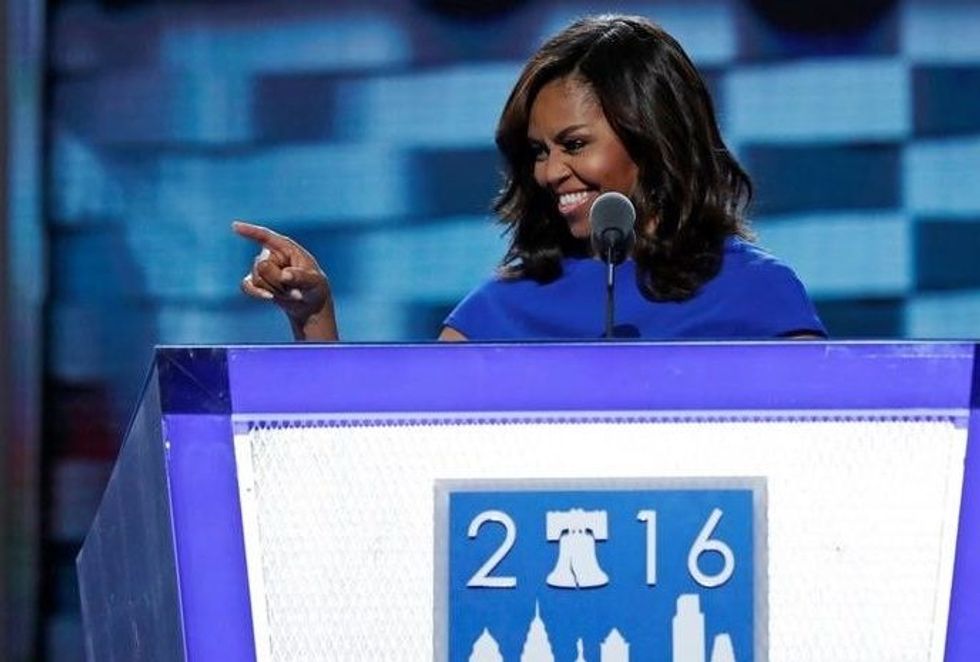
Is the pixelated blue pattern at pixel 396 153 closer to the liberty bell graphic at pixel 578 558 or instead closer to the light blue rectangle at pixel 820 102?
the light blue rectangle at pixel 820 102

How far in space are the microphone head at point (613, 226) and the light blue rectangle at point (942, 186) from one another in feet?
5.73

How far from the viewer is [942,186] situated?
3.12 metres

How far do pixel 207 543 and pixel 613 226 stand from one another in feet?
1.48

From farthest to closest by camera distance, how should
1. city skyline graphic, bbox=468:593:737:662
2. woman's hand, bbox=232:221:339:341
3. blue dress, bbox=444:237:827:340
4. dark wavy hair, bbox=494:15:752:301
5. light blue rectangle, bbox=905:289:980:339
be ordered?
1. light blue rectangle, bbox=905:289:980:339
2. dark wavy hair, bbox=494:15:752:301
3. blue dress, bbox=444:237:827:340
4. woman's hand, bbox=232:221:339:341
5. city skyline graphic, bbox=468:593:737:662

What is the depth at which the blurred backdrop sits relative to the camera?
3.13 m

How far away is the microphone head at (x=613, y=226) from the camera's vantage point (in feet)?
4.78

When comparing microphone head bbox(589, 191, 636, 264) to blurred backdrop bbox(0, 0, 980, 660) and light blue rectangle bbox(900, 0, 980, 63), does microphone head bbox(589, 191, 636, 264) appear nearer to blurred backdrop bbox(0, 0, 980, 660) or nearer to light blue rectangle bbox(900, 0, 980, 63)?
blurred backdrop bbox(0, 0, 980, 660)

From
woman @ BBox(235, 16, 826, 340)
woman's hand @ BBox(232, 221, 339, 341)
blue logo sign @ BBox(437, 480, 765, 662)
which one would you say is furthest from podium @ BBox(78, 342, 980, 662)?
woman @ BBox(235, 16, 826, 340)

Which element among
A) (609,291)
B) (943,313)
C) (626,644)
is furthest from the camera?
(943,313)

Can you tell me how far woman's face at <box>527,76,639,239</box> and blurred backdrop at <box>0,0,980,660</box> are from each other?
1207 millimetres

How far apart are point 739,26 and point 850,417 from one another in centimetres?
211

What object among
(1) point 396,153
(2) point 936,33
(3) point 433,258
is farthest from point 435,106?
(2) point 936,33

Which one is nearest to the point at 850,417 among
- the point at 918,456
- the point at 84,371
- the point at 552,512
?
the point at 918,456

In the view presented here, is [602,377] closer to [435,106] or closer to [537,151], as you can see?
[537,151]
